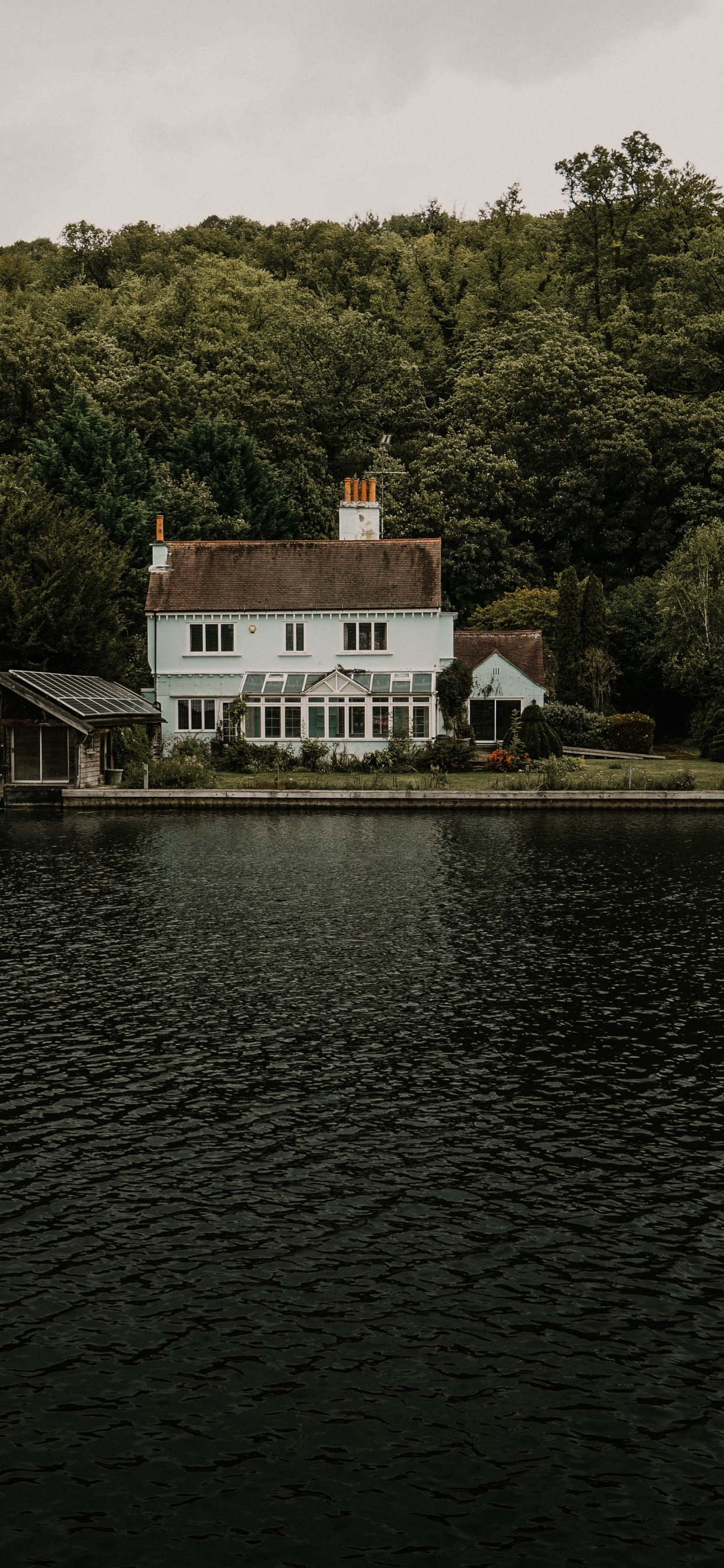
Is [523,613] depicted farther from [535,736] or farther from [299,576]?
[535,736]

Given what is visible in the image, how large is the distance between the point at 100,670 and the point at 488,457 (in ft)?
102

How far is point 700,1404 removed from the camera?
8.34 m

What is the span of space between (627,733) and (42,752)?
87.6 ft

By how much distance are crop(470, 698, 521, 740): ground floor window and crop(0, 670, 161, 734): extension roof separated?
48.2 feet

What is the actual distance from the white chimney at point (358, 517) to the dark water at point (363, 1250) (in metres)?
39.2

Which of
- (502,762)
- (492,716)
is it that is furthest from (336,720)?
(492,716)

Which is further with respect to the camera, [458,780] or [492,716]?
[492,716]

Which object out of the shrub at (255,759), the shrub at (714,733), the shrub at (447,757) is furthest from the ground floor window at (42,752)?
the shrub at (714,733)

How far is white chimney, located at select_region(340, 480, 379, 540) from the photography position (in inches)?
2320

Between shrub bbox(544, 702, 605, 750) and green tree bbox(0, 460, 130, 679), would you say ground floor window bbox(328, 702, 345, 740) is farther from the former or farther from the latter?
shrub bbox(544, 702, 605, 750)

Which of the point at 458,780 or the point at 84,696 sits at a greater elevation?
the point at 84,696

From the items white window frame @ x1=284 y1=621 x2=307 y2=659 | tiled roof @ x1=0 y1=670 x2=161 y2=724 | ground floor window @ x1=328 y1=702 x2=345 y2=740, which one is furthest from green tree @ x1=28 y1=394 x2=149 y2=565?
ground floor window @ x1=328 y1=702 x2=345 y2=740

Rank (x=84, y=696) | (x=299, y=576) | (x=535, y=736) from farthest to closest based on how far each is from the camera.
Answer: (x=299, y=576)
(x=535, y=736)
(x=84, y=696)

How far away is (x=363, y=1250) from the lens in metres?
10.5
